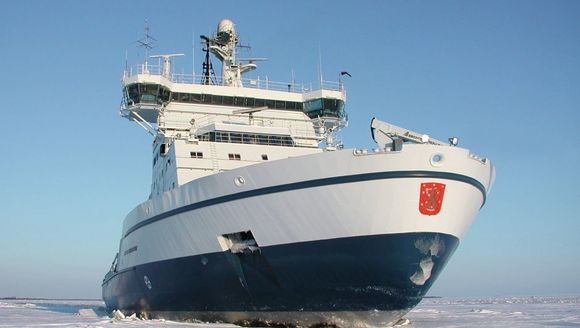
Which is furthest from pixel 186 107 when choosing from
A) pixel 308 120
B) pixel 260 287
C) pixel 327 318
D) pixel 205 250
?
pixel 327 318

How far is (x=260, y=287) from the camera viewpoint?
37.3 ft

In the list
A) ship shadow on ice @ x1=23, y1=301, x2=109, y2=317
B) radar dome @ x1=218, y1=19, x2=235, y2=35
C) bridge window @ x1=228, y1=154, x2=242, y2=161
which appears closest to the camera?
bridge window @ x1=228, y1=154, x2=242, y2=161

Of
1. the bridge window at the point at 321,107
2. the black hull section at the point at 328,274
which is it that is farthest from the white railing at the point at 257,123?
the black hull section at the point at 328,274

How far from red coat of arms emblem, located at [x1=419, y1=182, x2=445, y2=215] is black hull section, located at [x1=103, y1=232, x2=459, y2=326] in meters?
0.48

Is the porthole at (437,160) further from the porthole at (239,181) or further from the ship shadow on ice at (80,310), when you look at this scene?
the ship shadow on ice at (80,310)

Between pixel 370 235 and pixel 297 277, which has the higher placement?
pixel 370 235

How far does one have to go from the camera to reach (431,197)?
399 inches

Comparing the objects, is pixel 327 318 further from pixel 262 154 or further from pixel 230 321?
pixel 262 154

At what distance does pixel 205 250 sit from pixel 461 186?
18.4 ft

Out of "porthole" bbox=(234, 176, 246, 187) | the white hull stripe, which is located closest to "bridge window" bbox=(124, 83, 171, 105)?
the white hull stripe

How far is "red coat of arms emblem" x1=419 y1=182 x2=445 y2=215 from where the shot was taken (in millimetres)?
10078

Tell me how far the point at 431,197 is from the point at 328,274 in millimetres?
2454

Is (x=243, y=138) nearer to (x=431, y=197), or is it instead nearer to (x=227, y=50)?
(x=431, y=197)

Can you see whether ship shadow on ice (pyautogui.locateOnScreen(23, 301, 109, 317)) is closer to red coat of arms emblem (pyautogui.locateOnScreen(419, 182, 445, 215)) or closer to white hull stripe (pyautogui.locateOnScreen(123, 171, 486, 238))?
white hull stripe (pyautogui.locateOnScreen(123, 171, 486, 238))
